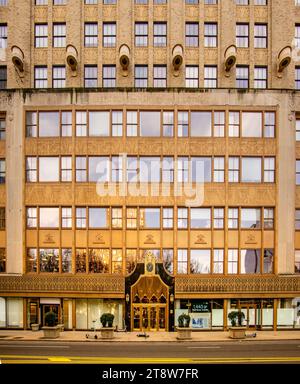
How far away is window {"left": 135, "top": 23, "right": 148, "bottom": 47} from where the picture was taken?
1098 inches

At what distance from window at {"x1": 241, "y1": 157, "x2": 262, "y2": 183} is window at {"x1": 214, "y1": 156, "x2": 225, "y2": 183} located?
1.71 m

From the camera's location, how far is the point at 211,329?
86.1ft

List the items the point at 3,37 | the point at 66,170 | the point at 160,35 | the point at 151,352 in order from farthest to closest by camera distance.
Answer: the point at 3,37
the point at 160,35
the point at 66,170
the point at 151,352

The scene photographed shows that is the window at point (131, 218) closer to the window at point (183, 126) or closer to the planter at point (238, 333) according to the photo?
the window at point (183, 126)

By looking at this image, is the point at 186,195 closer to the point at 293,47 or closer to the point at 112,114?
the point at 112,114

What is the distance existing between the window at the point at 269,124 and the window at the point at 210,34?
294 inches

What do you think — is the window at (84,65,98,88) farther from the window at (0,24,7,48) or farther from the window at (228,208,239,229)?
the window at (228,208,239,229)

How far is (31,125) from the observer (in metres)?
27.4

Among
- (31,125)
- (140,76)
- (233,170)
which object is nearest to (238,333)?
(233,170)

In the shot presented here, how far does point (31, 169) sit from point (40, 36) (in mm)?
11411

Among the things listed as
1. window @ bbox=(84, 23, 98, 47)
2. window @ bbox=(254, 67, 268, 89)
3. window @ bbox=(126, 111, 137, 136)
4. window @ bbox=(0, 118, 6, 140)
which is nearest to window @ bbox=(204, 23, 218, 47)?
window @ bbox=(254, 67, 268, 89)

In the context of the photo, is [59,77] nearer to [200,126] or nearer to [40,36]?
[40,36]

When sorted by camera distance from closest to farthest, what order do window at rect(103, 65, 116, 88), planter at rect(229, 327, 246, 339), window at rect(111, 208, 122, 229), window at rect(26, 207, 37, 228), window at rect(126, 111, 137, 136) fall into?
planter at rect(229, 327, 246, 339) → window at rect(111, 208, 122, 229) → window at rect(126, 111, 137, 136) → window at rect(26, 207, 37, 228) → window at rect(103, 65, 116, 88)

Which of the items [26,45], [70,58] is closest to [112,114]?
[70,58]
